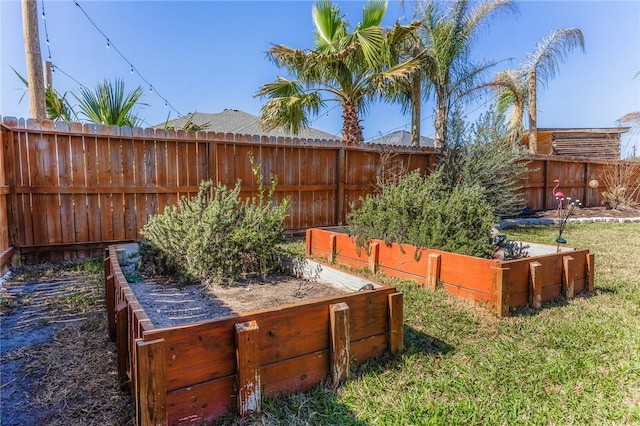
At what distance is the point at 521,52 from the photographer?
38.3 ft

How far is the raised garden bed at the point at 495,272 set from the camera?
2.68 metres

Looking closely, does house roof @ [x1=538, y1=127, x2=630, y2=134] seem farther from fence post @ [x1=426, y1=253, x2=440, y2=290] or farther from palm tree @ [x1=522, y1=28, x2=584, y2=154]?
fence post @ [x1=426, y1=253, x2=440, y2=290]

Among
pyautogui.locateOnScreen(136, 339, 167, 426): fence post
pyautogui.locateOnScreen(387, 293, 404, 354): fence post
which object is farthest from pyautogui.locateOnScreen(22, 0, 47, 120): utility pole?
pyautogui.locateOnScreen(387, 293, 404, 354): fence post

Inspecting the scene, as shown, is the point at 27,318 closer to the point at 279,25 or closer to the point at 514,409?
the point at 514,409

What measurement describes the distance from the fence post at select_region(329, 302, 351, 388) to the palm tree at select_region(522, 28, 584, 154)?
1193 cm

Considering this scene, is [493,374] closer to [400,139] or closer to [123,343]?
[123,343]

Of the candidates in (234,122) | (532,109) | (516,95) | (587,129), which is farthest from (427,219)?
(587,129)

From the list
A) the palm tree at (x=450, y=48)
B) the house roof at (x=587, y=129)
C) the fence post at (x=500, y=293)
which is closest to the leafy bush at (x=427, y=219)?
the fence post at (x=500, y=293)

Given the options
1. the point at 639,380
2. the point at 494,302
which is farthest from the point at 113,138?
the point at 639,380

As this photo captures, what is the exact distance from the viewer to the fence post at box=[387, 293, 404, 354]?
198 centimetres

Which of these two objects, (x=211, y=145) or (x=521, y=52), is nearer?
(x=211, y=145)

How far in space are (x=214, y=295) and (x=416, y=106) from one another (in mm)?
7539

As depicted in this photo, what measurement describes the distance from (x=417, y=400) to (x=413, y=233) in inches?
78.5

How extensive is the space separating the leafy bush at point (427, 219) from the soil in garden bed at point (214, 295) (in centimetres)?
126
